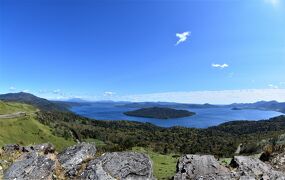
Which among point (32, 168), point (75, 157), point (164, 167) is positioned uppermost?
point (75, 157)

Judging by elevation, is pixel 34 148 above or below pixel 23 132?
above

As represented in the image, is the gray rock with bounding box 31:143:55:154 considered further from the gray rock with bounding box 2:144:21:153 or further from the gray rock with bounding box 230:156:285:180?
the gray rock with bounding box 230:156:285:180

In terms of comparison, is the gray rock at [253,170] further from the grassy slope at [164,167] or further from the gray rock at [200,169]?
the grassy slope at [164,167]

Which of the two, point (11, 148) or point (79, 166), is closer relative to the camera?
point (79, 166)

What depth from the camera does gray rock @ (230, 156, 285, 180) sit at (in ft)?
44.4

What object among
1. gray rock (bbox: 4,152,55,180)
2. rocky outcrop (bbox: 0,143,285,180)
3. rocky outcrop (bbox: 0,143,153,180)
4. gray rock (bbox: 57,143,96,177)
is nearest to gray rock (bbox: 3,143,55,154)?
rocky outcrop (bbox: 0,143,285,180)

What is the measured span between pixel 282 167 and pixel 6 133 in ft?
370

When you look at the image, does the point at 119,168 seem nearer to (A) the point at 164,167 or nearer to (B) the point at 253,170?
(B) the point at 253,170

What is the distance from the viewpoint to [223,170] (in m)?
14.2

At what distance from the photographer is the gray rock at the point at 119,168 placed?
13.5 metres

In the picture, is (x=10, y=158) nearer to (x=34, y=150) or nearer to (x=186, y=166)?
(x=34, y=150)

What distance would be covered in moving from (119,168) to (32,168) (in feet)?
13.9

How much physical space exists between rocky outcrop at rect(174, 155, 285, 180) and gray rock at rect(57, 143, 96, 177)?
193 inches

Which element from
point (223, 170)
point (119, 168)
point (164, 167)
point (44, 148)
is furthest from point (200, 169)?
point (164, 167)
